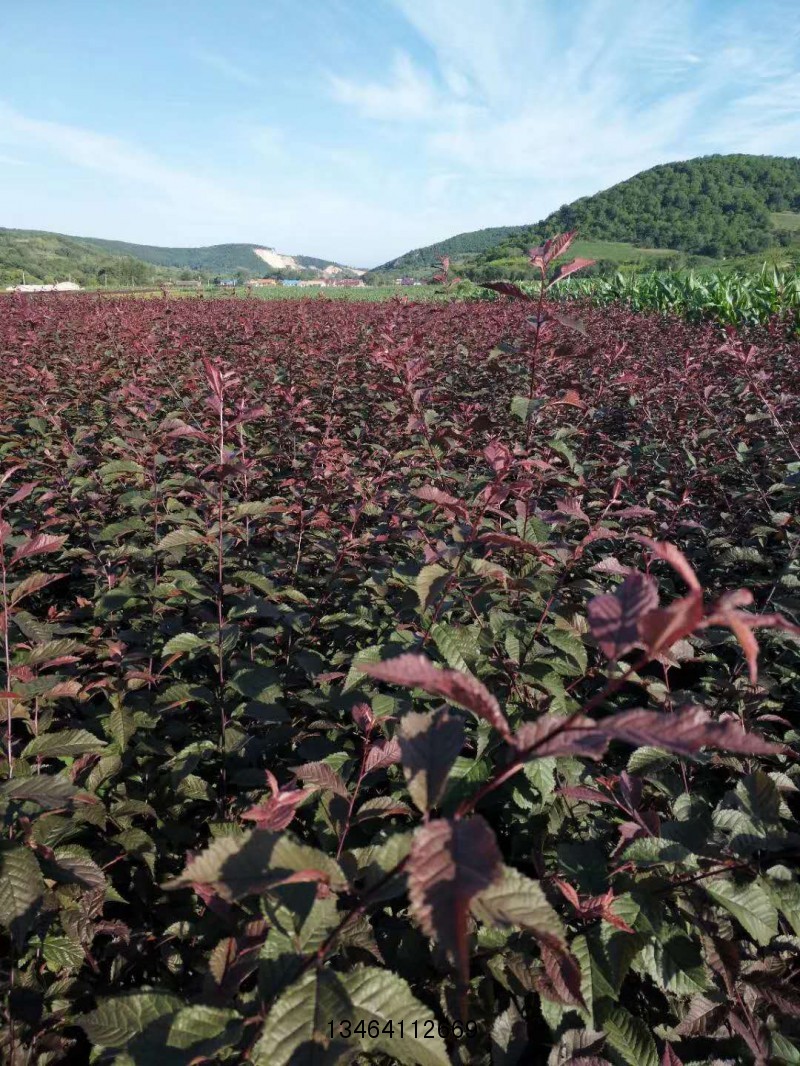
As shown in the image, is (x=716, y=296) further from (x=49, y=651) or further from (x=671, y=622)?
(x=671, y=622)

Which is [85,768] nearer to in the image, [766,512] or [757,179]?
[766,512]

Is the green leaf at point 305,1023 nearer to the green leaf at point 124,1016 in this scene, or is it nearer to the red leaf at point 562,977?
the green leaf at point 124,1016

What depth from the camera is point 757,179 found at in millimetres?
74812

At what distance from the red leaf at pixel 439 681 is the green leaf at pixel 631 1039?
1.03m

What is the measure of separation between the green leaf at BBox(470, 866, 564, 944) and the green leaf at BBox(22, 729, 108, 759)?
111 cm

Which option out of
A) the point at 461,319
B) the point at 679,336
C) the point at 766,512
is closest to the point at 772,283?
the point at 679,336

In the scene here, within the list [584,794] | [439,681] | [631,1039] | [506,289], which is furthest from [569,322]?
[631,1039]

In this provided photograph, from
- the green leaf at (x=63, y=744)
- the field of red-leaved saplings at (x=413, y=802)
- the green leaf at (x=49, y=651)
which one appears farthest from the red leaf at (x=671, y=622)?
the green leaf at (x=49, y=651)

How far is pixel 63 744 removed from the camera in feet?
4.86

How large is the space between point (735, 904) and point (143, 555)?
234 centimetres

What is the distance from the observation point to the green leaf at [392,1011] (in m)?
0.88

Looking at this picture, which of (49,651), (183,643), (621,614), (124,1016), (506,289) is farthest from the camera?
(506,289)

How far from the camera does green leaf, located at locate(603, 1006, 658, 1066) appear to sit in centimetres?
124

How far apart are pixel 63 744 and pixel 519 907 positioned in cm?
128
